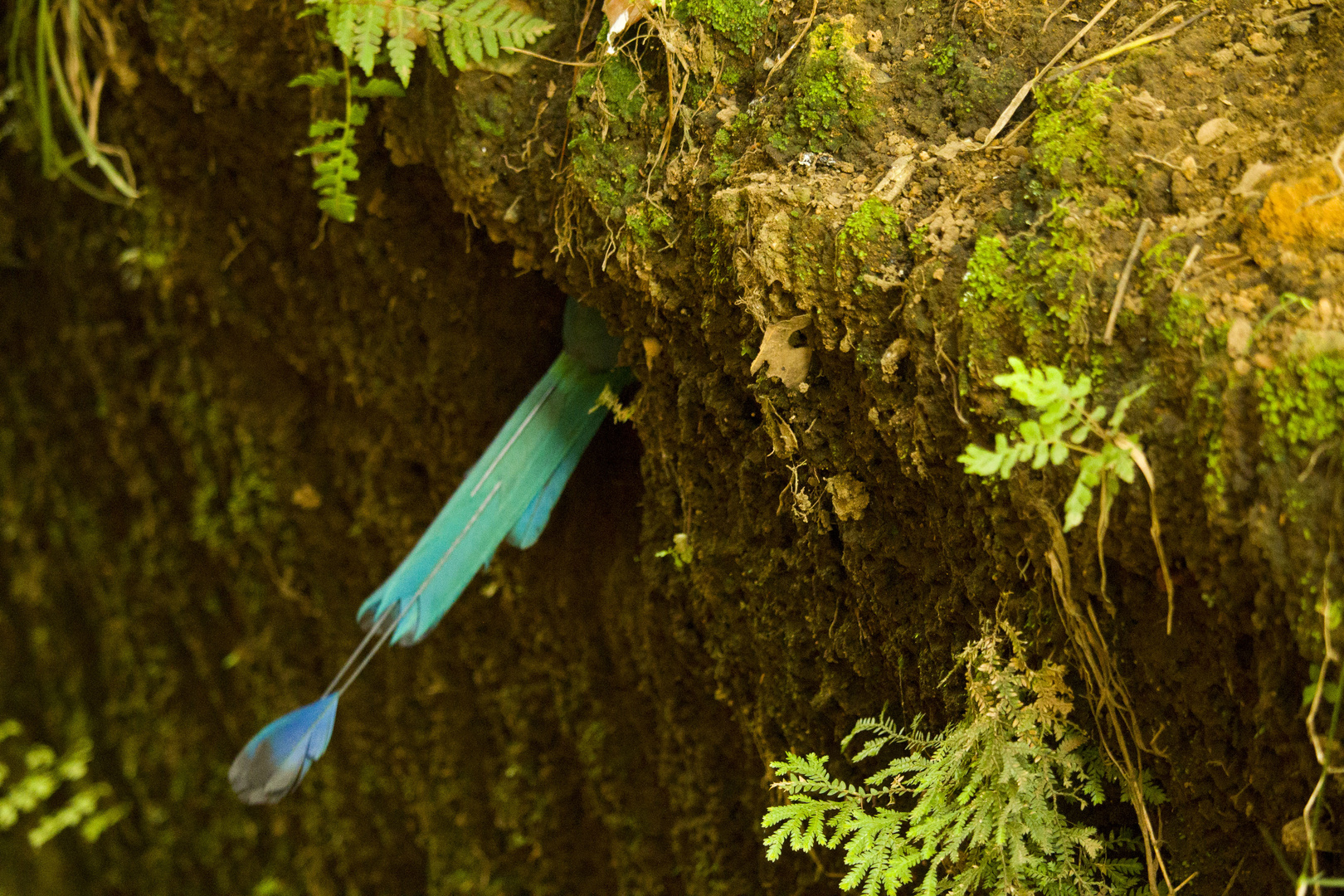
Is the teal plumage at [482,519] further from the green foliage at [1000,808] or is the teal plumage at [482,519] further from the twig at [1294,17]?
the twig at [1294,17]

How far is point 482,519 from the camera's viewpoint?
1.70m

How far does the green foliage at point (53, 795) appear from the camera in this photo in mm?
3598

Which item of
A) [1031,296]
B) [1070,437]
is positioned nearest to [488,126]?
[1031,296]

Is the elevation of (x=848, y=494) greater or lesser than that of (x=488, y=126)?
lesser

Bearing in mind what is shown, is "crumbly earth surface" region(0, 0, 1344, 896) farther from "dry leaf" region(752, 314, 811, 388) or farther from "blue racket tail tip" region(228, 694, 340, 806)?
"blue racket tail tip" region(228, 694, 340, 806)

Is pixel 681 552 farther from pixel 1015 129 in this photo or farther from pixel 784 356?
pixel 1015 129

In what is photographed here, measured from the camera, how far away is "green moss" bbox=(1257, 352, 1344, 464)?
2.85 ft

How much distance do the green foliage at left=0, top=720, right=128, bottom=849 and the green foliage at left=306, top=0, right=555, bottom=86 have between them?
3.30m

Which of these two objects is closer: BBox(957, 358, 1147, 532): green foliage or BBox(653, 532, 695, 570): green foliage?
BBox(957, 358, 1147, 532): green foliage

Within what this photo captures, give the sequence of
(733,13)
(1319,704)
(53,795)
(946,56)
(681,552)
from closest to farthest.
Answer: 1. (1319,704)
2. (946,56)
3. (733,13)
4. (681,552)
5. (53,795)

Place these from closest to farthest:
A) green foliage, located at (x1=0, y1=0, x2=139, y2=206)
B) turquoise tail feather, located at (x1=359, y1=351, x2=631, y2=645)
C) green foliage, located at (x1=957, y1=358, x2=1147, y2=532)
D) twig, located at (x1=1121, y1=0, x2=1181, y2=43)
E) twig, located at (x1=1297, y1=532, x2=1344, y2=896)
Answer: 1. twig, located at (x1=1297, y1=532, x2=1344, y2=896)
2. green foliage, located at (x1=957, y1=358, x2=1147, y2=532)
3. twig, located at (x1=1121, y1=0, x2=1181, y2=43)
4. turquoise tail feather, located at (x1=359, y1=351, x2=631, y2=645)
5. green foliage, located at (x1=0, y1=0, x2=139, y2=206)

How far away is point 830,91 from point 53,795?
159 inches

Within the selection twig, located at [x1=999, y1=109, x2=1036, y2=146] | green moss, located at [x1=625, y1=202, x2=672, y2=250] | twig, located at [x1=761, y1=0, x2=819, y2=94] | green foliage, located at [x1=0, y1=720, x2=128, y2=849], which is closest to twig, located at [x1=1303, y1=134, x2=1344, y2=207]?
twig, located at [x1=999, y1=109, x2=1036, y2=146]

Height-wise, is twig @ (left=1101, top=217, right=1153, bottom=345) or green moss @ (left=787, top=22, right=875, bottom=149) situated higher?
green moss @ (left=787, top=22, right=875, bottom=149)
